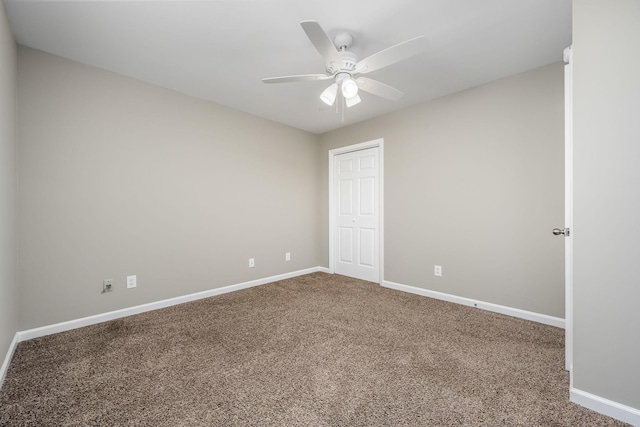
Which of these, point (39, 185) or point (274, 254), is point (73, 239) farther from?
point (274, 254)

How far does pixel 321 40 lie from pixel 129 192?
2.34 meters

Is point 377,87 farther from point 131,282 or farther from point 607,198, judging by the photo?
point 131,282

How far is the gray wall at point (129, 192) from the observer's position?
222 centimetres

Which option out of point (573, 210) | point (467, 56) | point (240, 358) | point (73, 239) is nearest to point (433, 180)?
point (467, 56)

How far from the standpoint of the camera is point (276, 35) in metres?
2.05

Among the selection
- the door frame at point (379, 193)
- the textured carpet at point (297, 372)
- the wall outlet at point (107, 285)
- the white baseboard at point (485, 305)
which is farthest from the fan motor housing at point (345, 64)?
the wall outlet at point (107, 285)

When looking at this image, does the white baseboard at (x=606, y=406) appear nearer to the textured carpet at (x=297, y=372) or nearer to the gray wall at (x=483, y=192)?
the textured carpet at (x=297, y=372)

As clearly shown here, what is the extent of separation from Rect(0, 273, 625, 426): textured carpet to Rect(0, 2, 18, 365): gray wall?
0.98ft

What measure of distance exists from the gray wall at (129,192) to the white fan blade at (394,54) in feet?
7.10

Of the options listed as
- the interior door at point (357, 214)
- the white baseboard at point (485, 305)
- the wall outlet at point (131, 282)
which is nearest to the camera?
the white baseboard at point (485, 305)

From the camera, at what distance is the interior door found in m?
3.92

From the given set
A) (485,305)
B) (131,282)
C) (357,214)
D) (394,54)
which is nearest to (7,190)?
Answer: (131,282)

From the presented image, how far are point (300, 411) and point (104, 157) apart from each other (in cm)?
274

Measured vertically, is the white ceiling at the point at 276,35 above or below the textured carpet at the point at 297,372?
above
